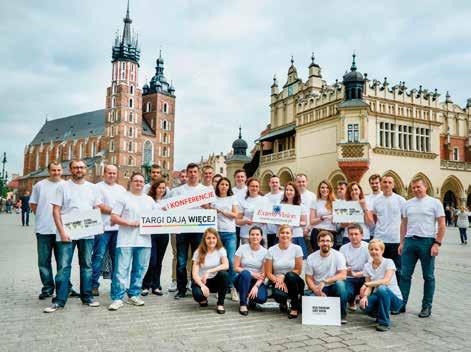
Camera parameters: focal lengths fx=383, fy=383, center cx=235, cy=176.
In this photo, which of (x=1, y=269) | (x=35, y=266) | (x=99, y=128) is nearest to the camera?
(x=1, y=269)

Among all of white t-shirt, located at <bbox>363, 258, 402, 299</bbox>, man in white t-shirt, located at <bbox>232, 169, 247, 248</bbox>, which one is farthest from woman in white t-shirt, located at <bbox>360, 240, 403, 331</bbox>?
man in white t-shirt, located at <bbox>232, 169, 247, 248</bbox>

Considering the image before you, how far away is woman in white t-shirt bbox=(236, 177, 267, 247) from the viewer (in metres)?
6.92

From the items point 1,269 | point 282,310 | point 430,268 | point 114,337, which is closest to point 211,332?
point 114,337

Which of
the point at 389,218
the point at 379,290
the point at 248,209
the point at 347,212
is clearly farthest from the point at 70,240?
the point at 389,218

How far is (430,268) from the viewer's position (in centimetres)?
569

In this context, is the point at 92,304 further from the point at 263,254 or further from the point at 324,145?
the point at 324,145

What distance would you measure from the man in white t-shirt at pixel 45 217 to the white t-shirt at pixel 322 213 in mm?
4392

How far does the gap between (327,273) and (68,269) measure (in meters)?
3.75

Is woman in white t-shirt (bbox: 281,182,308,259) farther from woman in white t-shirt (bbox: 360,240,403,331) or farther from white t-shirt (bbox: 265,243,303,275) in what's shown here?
woman in white t-shirt (bbox: 360,240,403,331)

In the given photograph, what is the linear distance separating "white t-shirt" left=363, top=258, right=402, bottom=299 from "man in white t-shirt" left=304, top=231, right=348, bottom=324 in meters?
0.35

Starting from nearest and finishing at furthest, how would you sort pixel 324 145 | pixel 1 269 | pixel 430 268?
pixel 430 268, pixel 1 269, pixel 324 145

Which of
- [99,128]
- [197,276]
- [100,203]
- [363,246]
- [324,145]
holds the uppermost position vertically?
[99,128]

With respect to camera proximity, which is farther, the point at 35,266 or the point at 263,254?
the point at 35,266

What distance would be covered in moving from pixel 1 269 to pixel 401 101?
1116 inches
